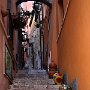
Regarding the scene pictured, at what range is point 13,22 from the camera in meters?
12.4

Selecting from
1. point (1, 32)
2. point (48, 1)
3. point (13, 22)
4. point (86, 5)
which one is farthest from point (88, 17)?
point (48, 1)

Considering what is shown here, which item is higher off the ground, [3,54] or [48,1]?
[48,1]

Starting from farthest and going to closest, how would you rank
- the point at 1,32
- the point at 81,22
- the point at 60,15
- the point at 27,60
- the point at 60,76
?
the point at 27,60, the point at 60,15, the point at 60,76, the point at 1,32, the point at 81,22

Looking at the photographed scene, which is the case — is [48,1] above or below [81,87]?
above

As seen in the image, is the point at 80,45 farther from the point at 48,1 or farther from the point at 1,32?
the point at 48,1

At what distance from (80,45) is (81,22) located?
1.46ft

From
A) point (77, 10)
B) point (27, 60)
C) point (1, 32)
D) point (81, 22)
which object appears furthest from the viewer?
point (27, 60)

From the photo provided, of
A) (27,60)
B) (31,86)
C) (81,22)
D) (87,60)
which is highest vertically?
(81,22)

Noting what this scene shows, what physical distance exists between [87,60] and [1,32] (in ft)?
10.7

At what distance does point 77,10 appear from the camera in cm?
589

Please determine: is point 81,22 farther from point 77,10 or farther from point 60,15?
point 60,15

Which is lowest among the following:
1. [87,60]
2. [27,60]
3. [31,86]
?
[27,60]

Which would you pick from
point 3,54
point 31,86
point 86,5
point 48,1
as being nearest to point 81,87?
point 86,5

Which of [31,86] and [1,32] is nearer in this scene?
[1,32]
